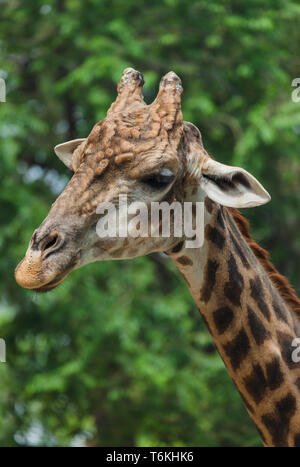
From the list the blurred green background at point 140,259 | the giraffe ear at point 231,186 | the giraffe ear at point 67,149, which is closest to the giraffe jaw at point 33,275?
the giraffe ear at point 231,186

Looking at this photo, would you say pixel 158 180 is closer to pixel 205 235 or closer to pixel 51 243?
pixel 205 235

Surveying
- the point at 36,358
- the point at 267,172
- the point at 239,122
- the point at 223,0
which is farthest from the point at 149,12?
the point at 36,358

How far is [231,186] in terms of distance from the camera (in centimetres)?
332

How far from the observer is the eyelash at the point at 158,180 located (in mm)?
3270

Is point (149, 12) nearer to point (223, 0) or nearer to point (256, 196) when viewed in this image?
point (223, 0)

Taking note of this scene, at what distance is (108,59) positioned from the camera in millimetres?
8344

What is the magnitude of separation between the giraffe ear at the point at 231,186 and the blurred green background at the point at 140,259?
5226 mm

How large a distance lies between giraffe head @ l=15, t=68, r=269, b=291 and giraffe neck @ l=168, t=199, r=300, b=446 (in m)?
0.18

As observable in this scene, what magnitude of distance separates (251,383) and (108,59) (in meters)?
5.68

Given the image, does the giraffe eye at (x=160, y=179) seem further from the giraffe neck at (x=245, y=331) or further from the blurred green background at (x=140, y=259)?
the blurred green background at (x=140, y=259)

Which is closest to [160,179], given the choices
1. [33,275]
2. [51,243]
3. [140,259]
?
[51,243]

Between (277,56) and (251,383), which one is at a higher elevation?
(277,56)

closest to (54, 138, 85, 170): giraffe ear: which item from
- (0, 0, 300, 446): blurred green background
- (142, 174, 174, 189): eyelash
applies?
(142, 174, 174, 189): eyelash

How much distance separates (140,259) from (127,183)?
21.9ft
